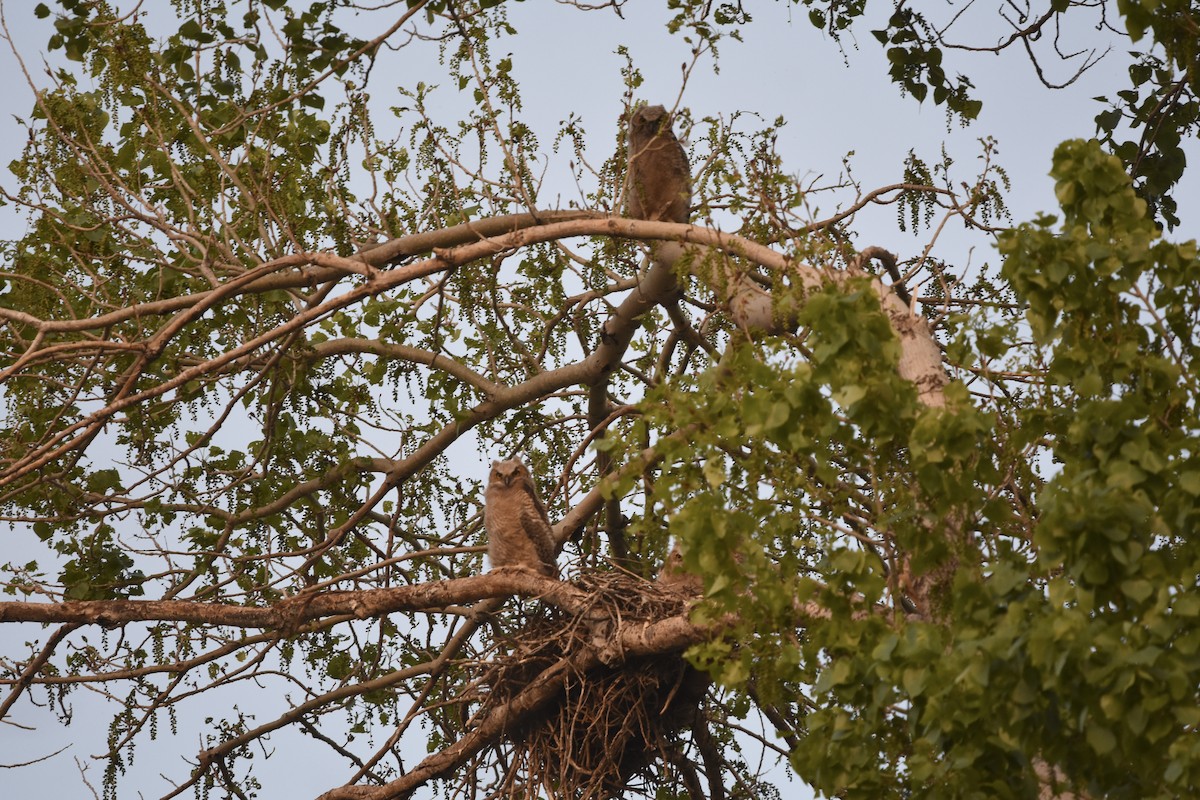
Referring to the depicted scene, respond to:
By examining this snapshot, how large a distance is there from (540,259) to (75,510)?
307 centimetres

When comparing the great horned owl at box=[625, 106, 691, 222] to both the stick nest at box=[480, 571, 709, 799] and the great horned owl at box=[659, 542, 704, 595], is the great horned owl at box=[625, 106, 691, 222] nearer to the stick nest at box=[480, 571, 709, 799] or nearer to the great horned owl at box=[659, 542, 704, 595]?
the great horned owl at box=[659, 542, 704, 595]

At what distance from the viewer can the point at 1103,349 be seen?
3219mm

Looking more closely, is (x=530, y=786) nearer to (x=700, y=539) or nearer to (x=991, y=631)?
(x=700, y=539)

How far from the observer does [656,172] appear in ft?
22.2

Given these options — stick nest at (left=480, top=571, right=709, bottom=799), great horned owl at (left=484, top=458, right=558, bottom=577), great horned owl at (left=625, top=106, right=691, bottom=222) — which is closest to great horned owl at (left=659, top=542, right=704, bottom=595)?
stick nest at (left=480, top=571, right=709, bottom=799)

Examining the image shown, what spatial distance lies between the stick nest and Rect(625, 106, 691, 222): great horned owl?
77.8 inches

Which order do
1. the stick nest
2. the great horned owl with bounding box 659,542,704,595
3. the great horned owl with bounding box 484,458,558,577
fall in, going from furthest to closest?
the great horned owl with bounding box 484,458,558,577, the great horned owl with bounding box 659,542,704,595, the stick nest

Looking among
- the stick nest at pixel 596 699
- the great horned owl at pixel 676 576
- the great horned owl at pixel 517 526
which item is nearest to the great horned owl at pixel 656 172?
the great horned owl at pixel 517 526

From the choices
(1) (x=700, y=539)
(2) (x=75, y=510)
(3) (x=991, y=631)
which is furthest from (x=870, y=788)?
(2) (x=75, y=510)

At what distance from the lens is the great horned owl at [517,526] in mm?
6551

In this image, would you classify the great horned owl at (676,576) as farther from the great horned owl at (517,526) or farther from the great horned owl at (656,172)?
the great horned owl at (656,172)

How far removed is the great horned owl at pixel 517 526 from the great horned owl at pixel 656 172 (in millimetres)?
1617

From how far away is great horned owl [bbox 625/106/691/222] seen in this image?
6699 millimetres

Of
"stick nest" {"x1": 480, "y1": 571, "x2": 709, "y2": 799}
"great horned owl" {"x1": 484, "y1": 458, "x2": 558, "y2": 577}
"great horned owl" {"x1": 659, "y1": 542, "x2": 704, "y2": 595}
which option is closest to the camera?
"stick nest" {"x1": 480, "y1": 571, "x2": 709, "y2": 799}
